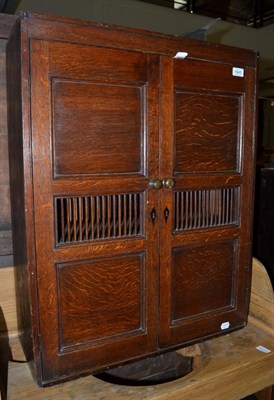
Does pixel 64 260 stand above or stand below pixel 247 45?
below

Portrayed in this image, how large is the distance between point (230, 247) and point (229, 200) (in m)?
0.17

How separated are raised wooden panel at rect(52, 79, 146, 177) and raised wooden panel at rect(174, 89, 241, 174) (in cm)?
14

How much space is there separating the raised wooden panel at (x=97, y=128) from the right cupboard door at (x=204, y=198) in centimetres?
9

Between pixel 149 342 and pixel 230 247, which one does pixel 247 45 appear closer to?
pixel 230 247

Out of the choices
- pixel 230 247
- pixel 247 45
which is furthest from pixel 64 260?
pixel 247 45

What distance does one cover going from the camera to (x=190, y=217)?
1190mm

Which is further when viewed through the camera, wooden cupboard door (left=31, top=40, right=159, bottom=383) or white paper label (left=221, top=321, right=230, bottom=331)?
white paper label (left=221, top=321, right=230, bottom=331)

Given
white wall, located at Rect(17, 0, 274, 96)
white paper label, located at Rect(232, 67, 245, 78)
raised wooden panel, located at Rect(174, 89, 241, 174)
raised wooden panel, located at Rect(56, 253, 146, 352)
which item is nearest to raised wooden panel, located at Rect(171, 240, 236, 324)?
raised wooden panel, located at Rect(56, 253, 146, 352)

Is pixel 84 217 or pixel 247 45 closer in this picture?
pixel 84 217

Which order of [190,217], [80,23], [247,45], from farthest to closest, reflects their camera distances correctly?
[247,45], [190,217], [80,23]

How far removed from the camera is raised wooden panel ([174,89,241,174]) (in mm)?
1108

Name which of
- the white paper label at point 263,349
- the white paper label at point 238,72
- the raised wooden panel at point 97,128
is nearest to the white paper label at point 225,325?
the white paper label at point 263,349

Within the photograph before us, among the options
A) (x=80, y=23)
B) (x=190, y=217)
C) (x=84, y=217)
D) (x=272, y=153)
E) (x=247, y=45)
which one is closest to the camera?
(x=80, y=23)

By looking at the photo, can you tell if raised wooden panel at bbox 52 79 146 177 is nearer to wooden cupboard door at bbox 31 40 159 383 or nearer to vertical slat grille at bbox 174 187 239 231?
wooden cupboard door at bbox 31 40 159 383
